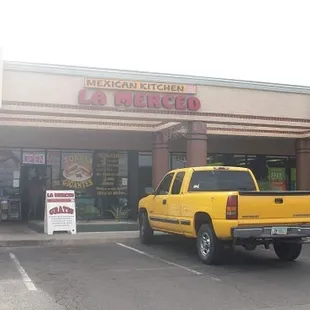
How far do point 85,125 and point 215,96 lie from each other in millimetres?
4938

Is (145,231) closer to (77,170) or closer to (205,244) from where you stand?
(205,244)

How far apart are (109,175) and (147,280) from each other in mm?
12364

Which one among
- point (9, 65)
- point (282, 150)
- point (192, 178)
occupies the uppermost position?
point (9, 65)

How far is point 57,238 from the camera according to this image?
13.0 metres

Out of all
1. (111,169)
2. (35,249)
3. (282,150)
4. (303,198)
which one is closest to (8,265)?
(35,249)

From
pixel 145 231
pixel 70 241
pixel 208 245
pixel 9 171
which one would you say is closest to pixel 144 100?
pixel 145 231

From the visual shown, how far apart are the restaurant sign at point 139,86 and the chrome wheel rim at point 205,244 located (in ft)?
20.5

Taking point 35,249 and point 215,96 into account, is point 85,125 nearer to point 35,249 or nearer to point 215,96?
point 215,96

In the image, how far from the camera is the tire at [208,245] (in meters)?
9.35

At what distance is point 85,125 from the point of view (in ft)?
58.0

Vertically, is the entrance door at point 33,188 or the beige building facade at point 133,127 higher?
the beige building facade at point 133,127

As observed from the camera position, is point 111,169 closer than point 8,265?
No

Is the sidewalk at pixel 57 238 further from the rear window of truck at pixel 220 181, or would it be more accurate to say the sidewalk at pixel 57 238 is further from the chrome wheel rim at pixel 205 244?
the chrome wheel rim at pixel 205 244

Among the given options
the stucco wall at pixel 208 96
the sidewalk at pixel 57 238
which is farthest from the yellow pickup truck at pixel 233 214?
the stucco wall at pixel 208 96
